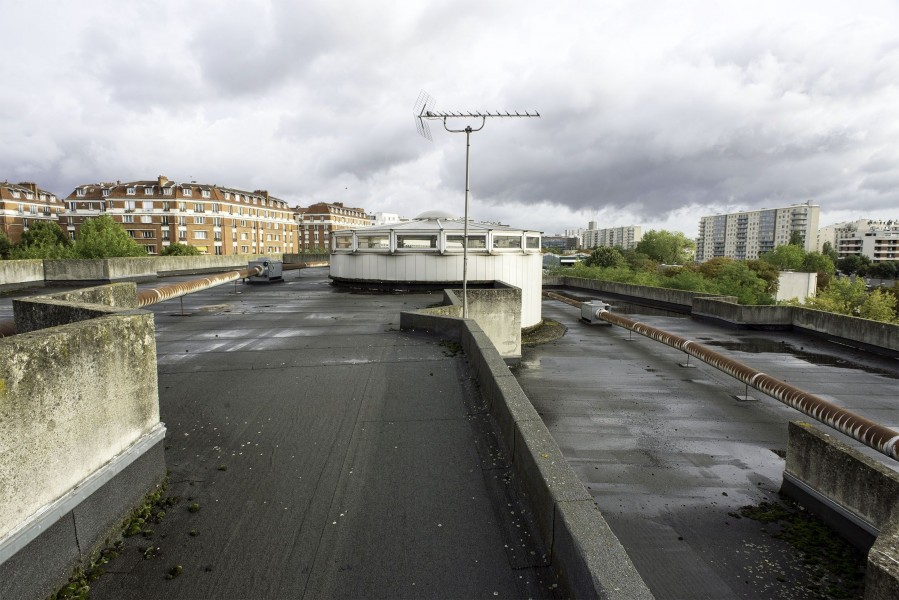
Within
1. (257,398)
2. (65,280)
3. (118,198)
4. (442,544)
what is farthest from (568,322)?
(118,198)

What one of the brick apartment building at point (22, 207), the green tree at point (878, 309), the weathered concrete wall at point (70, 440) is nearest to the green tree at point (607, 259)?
the green tree at point (878, 309)

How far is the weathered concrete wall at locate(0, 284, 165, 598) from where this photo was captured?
10.2ft

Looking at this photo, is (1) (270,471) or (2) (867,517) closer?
(1) (270,471)

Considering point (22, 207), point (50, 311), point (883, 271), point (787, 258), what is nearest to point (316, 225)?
point (22, 207)

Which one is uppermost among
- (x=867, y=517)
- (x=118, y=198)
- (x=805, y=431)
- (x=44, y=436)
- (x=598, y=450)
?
(x=118, y=198)

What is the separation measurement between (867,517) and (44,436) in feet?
30.5

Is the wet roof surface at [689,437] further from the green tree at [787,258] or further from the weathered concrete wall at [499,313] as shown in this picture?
the green tree at [787,258]

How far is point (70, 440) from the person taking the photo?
3641 mm

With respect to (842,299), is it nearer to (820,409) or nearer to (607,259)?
(820,409)

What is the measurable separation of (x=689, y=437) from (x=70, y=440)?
11.7 m

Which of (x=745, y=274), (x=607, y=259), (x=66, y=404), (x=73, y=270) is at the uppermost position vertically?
(x=607, y=259)

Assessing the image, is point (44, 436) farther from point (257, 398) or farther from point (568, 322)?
point (568, 322)

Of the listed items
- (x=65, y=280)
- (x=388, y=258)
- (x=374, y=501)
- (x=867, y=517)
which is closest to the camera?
(x=374, y=501)

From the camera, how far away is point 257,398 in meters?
7.59
